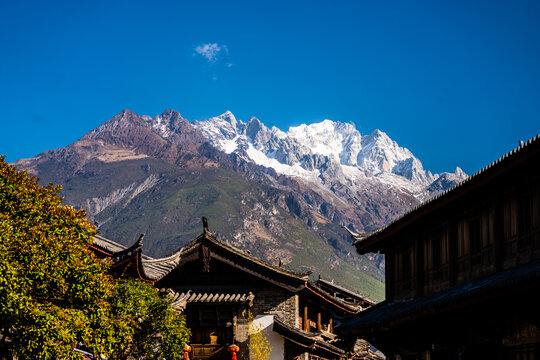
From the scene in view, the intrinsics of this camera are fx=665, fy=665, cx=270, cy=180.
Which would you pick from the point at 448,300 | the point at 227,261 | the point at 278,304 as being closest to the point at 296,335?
the point at 278,304

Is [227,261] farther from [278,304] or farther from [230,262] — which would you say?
[278,304]

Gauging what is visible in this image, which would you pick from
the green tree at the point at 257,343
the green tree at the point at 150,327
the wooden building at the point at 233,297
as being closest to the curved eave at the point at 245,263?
the wooden building at the point at 233,297

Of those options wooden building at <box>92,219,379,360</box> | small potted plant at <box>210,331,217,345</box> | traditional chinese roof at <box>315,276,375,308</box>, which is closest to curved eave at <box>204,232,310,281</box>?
wooden building at <box>92,219,379,360</box>

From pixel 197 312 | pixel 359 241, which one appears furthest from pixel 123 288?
pixel 197 312

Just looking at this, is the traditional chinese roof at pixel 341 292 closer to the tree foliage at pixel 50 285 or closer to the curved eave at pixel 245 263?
the curved eave at pixel 245 263

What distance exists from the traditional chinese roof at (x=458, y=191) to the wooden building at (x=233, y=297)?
9704 millimetres

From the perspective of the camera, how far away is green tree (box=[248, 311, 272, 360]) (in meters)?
37.0

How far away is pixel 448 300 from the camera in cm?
1841

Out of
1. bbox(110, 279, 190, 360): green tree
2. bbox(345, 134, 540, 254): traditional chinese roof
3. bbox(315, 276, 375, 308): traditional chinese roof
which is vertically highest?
bbox(315, 276, 375, 308): traditional chinese roof

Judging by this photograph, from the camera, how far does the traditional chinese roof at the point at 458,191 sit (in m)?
17.1

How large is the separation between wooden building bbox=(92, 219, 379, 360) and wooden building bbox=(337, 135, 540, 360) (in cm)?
1074

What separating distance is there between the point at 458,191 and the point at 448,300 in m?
4.00

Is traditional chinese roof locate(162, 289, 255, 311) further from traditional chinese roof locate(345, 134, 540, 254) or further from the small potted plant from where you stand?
traditional chinese roof locate(345, 134, 540, 254)

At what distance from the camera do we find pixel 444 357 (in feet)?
71.4
